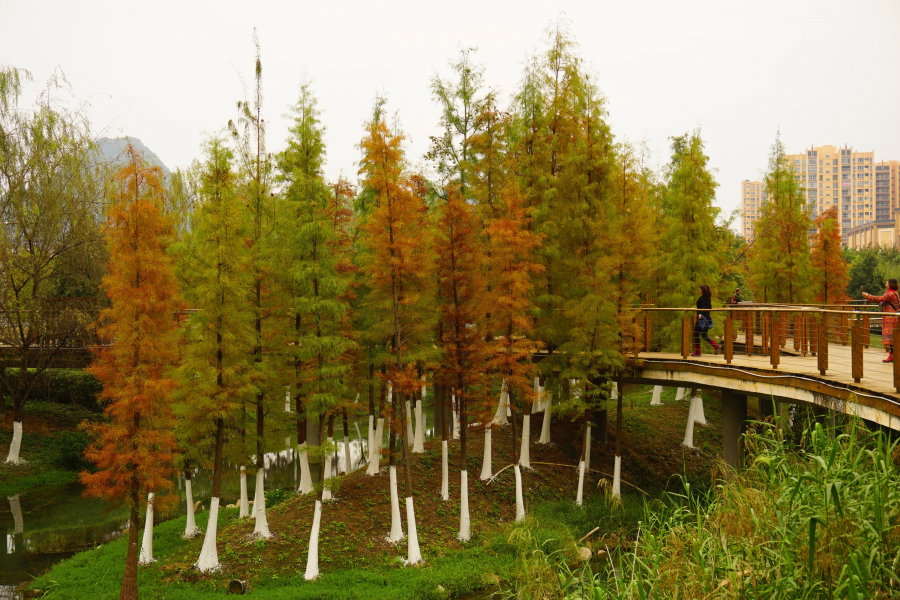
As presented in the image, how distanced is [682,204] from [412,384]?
40.8ft

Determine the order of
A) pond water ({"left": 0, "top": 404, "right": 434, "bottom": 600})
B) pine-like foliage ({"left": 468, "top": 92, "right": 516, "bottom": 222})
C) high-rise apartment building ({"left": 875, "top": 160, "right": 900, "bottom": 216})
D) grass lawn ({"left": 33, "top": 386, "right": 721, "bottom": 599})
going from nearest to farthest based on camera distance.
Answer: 1. grass lawn ({"left": 33, "top": 386, "right": 721, "bottom": 599})
2. pond water ({"left": 0, "top": 404, "right": 434, "bottom": 600})
3. pine-like foliage ({"left": 468, "top": 92, "right": 516, "bottom": 222})
4. high-rise apartment building ({"left": 875, "top": 160, "right": 900, "bottom": 216})

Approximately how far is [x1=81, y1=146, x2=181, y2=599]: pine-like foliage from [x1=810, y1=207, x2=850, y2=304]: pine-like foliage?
26.1 m

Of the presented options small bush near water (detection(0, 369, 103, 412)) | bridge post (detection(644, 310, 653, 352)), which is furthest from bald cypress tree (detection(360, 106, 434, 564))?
small bush near water (detection(0, 369, 103, 412))

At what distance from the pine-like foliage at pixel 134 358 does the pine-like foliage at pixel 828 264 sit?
26.1 metres

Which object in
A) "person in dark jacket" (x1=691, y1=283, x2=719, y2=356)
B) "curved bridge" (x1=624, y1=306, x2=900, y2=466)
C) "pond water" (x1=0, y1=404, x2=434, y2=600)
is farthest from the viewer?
"person in dark jacket" (x1=691, y1=283, x2=719, y2=356)

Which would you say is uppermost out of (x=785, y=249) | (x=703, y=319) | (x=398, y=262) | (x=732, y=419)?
(x=785, y=249)

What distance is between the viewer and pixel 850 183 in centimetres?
13238

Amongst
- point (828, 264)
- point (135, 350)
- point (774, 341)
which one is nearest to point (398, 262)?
point (135, 350)

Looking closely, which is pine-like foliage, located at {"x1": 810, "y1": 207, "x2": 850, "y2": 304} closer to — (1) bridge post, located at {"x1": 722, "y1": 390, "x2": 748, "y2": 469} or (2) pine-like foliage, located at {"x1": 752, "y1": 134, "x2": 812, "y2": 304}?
(2) pine-like foliage, located at {"x1": 752, "y1": 134, "x2": 812, "y2": 304}

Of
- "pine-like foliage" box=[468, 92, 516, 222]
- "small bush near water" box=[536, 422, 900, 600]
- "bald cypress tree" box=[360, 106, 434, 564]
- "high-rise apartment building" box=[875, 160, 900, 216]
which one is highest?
"high-rise apartment building" box=[875, 160, 900, 216]

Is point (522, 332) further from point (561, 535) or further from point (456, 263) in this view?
point (561, 535)

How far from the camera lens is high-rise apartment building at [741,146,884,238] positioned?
131 m

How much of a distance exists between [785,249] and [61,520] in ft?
96.5

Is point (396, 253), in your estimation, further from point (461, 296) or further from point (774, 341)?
point (774, 341)
